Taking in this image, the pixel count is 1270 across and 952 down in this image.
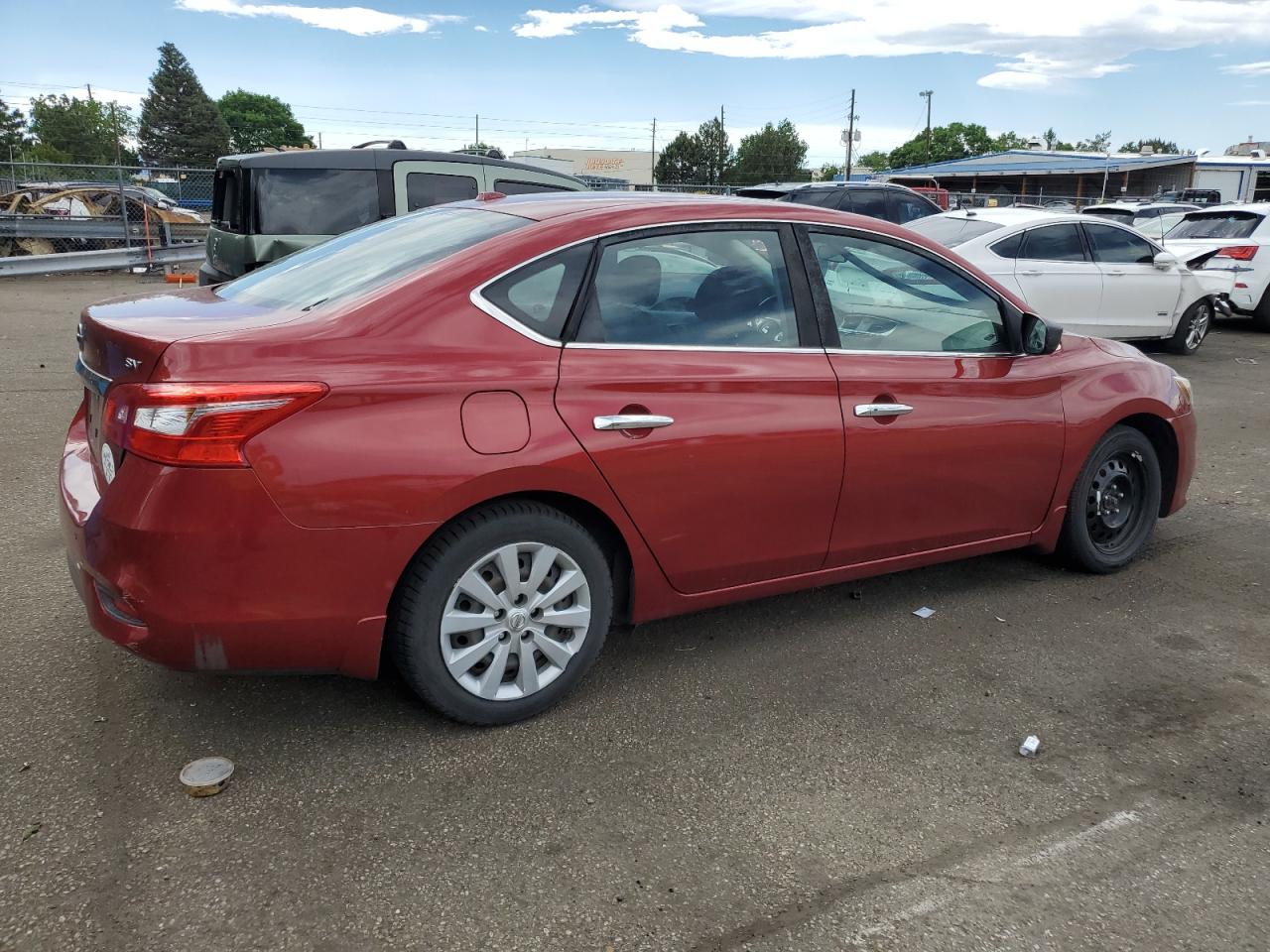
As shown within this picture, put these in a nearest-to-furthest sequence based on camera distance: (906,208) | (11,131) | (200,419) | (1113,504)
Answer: (200,419) → (1113,504) → (906,208) → (11,131)

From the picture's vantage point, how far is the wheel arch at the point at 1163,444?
15.4 feet

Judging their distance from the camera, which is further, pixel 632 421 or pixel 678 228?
pixel 678 228

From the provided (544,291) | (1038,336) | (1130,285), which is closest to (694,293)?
(544,291)

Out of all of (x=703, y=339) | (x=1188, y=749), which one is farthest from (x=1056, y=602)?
(x=703, y=339)

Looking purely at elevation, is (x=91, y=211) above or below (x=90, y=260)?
above

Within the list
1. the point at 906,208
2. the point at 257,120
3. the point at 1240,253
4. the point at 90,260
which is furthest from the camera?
the point at 257,120

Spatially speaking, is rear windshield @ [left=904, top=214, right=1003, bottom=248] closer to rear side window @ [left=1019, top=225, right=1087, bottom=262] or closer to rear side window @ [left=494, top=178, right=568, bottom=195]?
rear side window @ [left=1019, top=225, right=1087, bottom=262]

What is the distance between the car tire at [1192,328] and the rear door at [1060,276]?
1.87 metres

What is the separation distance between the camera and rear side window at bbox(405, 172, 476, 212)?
29.9 feet

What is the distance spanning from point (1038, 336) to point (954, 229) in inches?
252

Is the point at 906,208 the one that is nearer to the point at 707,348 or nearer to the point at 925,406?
the point at 925,406

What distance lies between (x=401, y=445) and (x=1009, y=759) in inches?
81.5

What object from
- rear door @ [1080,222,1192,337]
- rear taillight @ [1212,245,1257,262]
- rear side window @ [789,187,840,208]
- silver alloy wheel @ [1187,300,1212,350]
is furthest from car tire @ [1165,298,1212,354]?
rear side window @ [789,187,840,208]

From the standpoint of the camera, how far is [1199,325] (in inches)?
459
